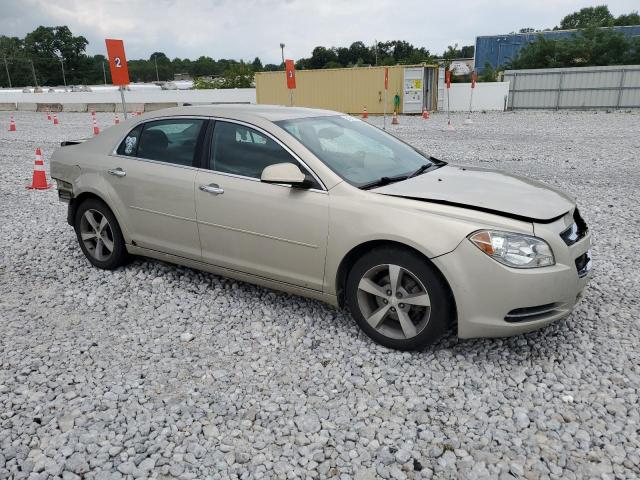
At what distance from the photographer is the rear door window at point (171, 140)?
4371mm

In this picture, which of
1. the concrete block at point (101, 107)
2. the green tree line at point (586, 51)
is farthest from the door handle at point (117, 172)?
the green tree line at point (586, 51)

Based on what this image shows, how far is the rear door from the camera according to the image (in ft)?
14.2

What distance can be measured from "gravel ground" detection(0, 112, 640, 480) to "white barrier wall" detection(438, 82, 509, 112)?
2592 cm

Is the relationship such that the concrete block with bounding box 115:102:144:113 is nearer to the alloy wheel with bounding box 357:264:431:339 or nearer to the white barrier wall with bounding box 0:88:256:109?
the white barrier wall with bounding box 0:88:256:109

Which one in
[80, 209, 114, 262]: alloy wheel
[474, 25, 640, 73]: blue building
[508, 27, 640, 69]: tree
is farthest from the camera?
[474, 25, 640, 73]: blue building

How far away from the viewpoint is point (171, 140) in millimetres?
4547

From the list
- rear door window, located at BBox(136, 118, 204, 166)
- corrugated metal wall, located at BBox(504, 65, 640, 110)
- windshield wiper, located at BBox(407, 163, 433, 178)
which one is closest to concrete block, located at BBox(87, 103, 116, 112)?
corrugated metal wall, located at BBox(504, 65, 640, 110)

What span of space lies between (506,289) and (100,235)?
3794 mm

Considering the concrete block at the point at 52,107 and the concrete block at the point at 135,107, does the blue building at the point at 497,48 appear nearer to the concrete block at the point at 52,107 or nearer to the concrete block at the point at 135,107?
the concrete block at the point at 135,107

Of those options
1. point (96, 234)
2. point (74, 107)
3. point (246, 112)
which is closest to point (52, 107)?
point (74, 107)

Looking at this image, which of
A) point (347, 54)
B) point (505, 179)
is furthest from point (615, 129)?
point (347, 54)

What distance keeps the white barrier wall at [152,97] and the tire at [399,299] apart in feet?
108

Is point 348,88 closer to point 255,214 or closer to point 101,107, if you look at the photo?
point 101,107

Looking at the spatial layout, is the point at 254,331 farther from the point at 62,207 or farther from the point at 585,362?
the point at 62,207
